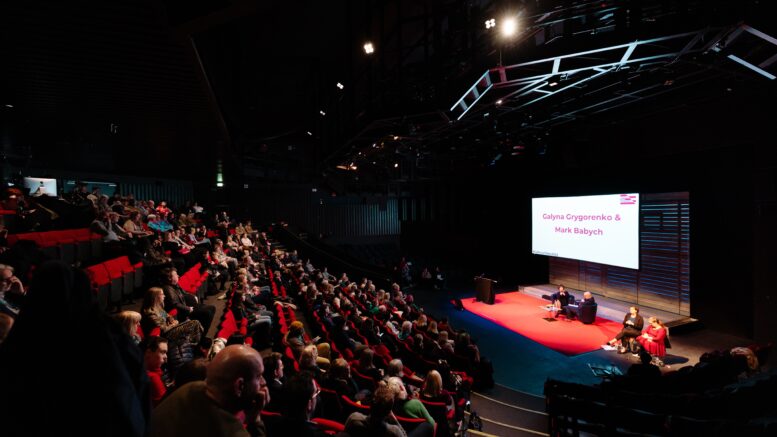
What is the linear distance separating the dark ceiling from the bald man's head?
337 cm

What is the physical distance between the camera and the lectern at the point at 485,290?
11.5 metres

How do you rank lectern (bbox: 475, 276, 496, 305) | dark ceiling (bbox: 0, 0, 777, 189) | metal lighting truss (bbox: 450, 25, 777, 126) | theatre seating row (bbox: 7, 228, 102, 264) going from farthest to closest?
1. lectern (bbox: 475, 276, 496, 305)
2. theatre seating row (bbox: 7, 228, 102, 264)
3. metal lighting truss (bbox: 450, 25, 777, 126)
4. dark ceiling (bbox: 0, 0, 777, 189)

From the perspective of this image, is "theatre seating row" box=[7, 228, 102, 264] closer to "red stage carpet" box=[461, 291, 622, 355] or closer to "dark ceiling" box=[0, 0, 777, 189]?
"dark ceiling" box=[0, 0, 777, 189]

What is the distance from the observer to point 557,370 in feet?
21.3

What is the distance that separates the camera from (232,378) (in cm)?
123

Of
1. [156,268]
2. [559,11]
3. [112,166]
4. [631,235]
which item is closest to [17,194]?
[156,268]

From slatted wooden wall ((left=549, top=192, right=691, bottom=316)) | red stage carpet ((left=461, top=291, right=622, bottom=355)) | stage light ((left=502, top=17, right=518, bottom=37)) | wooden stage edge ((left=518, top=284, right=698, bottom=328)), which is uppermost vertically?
stage light ((left=502, top=17, right=518, bottom=37))

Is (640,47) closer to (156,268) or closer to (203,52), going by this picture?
(203,52)

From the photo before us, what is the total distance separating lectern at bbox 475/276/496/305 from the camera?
11491 millimetres

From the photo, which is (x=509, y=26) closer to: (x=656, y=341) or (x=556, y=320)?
(x=656, y=341)

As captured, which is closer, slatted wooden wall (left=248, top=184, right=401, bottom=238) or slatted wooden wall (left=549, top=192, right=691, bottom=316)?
slatted wooden wall (left=549, top=192, right=691, bottom=316)

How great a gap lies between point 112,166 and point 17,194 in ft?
23.9

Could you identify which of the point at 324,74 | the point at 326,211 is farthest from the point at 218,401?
the point at 326,211

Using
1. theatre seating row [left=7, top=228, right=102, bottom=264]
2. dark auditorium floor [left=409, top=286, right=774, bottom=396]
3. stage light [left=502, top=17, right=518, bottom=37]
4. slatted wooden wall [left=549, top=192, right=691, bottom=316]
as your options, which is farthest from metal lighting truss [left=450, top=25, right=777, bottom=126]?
theatre seating row [left=7, top=228, right=102, bottom=264]
